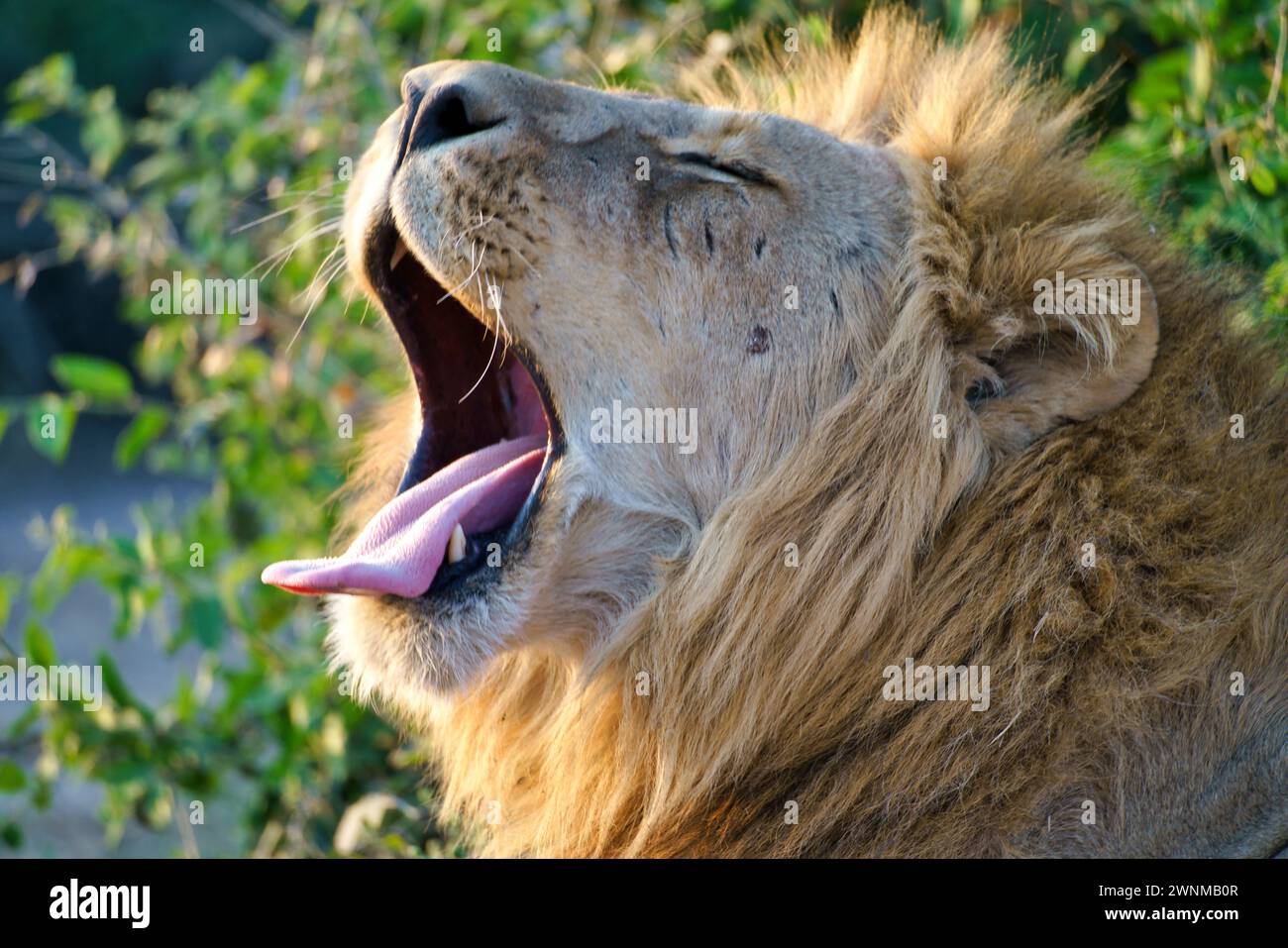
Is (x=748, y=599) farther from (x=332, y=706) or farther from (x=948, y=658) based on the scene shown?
(x=332, y=706)

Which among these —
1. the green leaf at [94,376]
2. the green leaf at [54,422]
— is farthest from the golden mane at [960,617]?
the green leaf at [94,376]

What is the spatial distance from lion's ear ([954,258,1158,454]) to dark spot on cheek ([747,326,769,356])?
0.32m

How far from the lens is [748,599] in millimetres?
2287

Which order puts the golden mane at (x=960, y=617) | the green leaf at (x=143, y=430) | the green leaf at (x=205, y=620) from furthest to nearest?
the green leaf at (x=143, y=430)
the green leaf at (x=205, y=620)
the golden mane at (x=960, y=617)

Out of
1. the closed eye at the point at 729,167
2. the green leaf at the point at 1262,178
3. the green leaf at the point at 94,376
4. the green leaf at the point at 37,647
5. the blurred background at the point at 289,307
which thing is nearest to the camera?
the closed eye at the point at 729,167

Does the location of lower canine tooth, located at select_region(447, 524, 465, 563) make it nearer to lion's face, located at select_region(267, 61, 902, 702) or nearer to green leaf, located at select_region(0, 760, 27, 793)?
lion's face, located at select_region(267, 61, 902, 702)

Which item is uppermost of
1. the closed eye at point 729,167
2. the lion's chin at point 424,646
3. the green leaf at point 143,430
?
the closed eye at point 729,167

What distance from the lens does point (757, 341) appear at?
234 centimetres

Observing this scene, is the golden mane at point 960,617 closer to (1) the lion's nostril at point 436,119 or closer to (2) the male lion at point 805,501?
(2) the male lion at point 805,501

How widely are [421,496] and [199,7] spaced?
10.2 meters

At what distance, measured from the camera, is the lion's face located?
226 centimetres

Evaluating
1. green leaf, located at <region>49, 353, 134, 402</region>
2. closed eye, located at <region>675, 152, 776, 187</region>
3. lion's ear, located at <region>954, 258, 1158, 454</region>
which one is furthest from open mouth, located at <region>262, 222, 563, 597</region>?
green leaf, located at <region>49, 353, 134, 402</region>

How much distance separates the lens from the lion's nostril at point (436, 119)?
227 cm
